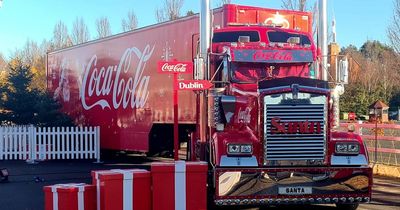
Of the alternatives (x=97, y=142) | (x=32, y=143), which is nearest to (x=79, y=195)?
(x=97, y=142)

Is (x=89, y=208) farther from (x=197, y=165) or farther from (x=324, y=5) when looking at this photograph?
(x=324, y=5)

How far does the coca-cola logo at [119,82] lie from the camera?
1794 centimetres

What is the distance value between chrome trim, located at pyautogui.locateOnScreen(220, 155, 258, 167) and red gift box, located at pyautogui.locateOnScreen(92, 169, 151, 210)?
3.72 ft

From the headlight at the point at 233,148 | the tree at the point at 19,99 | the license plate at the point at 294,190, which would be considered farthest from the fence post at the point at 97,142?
the license plate at the point at 294,190

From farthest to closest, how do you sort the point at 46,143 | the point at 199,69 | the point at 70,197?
1. the point at 46,143
2. the point at 199,69
3. the point at 70,197

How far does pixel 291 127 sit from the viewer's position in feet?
29.1

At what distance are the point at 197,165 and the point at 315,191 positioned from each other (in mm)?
1830

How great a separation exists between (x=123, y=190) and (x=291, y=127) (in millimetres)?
2696

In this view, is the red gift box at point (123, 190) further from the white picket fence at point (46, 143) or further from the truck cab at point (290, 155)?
the white picket fence at point (46, 143)

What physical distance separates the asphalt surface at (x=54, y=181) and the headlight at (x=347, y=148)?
1691mm

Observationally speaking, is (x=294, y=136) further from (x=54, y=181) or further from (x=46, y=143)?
(x=46, y=143)

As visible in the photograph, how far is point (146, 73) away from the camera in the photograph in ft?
57.8

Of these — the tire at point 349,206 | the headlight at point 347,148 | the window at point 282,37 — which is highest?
the window at point 282,37

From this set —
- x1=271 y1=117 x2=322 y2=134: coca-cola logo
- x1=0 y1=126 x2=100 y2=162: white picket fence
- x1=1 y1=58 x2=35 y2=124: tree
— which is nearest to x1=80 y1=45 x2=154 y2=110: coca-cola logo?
x1=0 y1=126 x2=100 y2=162: white picket fence
